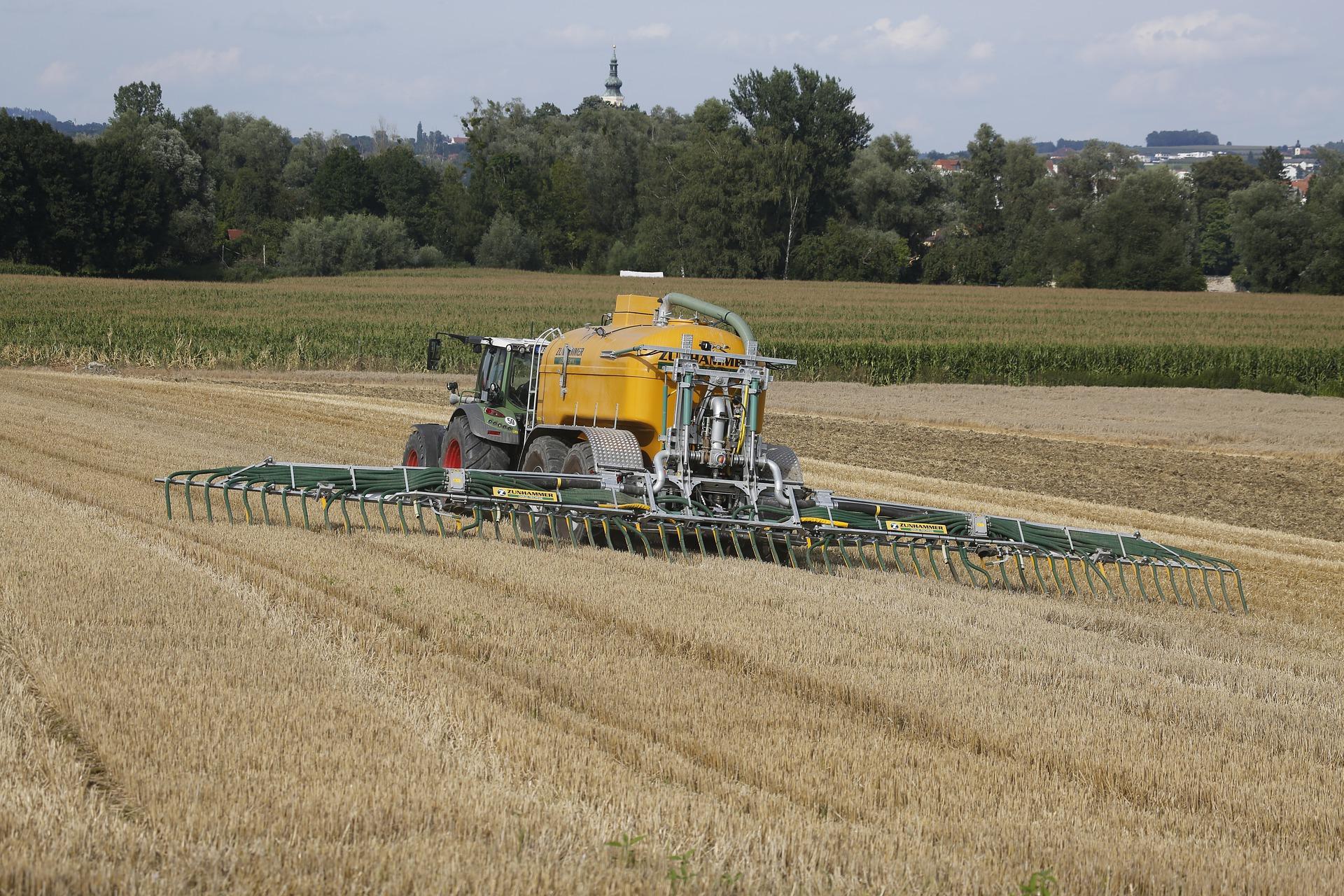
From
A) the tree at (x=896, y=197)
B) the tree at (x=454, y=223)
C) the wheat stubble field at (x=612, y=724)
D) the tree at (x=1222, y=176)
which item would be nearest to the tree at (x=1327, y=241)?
the tree at (x=896, y=197)

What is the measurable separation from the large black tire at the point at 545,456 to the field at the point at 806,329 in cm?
2261

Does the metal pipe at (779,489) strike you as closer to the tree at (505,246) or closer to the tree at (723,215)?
the tree at (723,215)

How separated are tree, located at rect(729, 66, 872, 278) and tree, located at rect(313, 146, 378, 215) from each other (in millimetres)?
28712

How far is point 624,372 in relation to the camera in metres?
11.3

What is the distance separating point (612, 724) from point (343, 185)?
9651cm

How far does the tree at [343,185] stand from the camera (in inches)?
3824

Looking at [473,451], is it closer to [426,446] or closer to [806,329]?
[426,446]

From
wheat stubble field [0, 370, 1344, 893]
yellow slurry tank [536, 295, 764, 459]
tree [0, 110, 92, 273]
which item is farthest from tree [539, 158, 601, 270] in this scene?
wheat stubble field [0, 370, 1344, 893]

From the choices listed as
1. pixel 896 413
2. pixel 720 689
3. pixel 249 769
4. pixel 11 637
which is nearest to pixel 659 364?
pixel 720 689

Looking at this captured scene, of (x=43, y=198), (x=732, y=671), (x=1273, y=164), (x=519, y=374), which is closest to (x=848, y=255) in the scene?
(x=43, y=198)

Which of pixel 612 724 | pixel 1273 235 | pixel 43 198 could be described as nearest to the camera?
pixel 612 724

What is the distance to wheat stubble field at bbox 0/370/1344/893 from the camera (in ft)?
13.7

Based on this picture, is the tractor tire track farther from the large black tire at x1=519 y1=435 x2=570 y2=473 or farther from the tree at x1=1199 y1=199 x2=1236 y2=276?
the tree at x1=1199 y1=199 x2=1236 y2=276

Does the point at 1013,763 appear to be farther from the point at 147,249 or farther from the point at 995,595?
the point at 147,249
